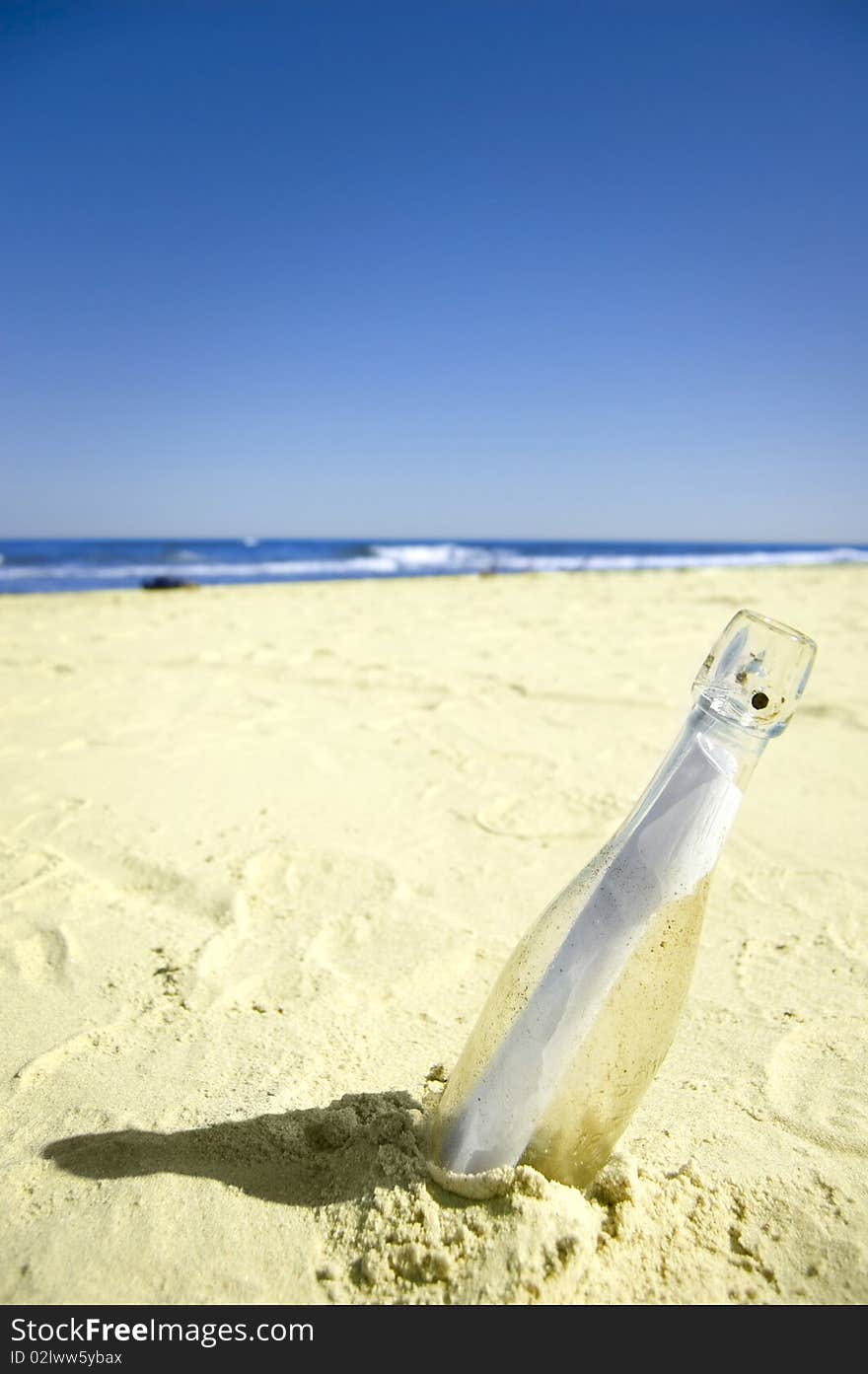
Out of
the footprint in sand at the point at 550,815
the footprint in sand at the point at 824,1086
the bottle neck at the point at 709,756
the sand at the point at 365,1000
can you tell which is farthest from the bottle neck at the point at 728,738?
the footprint in sand at the point at 550,815

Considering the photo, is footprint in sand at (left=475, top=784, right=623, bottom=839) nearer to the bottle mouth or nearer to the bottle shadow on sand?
the bottle shadow on sand

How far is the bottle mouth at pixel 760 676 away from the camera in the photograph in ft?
2.43

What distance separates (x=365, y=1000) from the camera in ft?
4.79

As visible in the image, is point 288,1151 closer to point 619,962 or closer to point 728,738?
point 619,962

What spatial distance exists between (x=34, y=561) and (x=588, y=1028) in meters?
21.1

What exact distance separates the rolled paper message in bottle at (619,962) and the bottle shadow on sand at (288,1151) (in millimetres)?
123

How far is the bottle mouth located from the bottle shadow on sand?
59 centimetres

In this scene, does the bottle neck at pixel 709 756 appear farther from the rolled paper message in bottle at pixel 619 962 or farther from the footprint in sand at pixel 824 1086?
the footprint in sand at pixel 824 1086

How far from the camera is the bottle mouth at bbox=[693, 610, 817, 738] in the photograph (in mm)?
742

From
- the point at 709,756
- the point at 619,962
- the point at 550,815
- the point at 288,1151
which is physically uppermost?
the point at 709,756

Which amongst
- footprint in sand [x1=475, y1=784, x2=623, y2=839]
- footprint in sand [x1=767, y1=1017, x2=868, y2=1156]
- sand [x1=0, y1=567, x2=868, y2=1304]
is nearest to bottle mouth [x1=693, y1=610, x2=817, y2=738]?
sand [x1=0, y1=567, x2=868, y2=1304]

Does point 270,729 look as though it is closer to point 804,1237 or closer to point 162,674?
point 162,674

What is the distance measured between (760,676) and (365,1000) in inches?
39.8

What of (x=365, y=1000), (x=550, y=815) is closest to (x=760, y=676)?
(x=365, y=1000)
